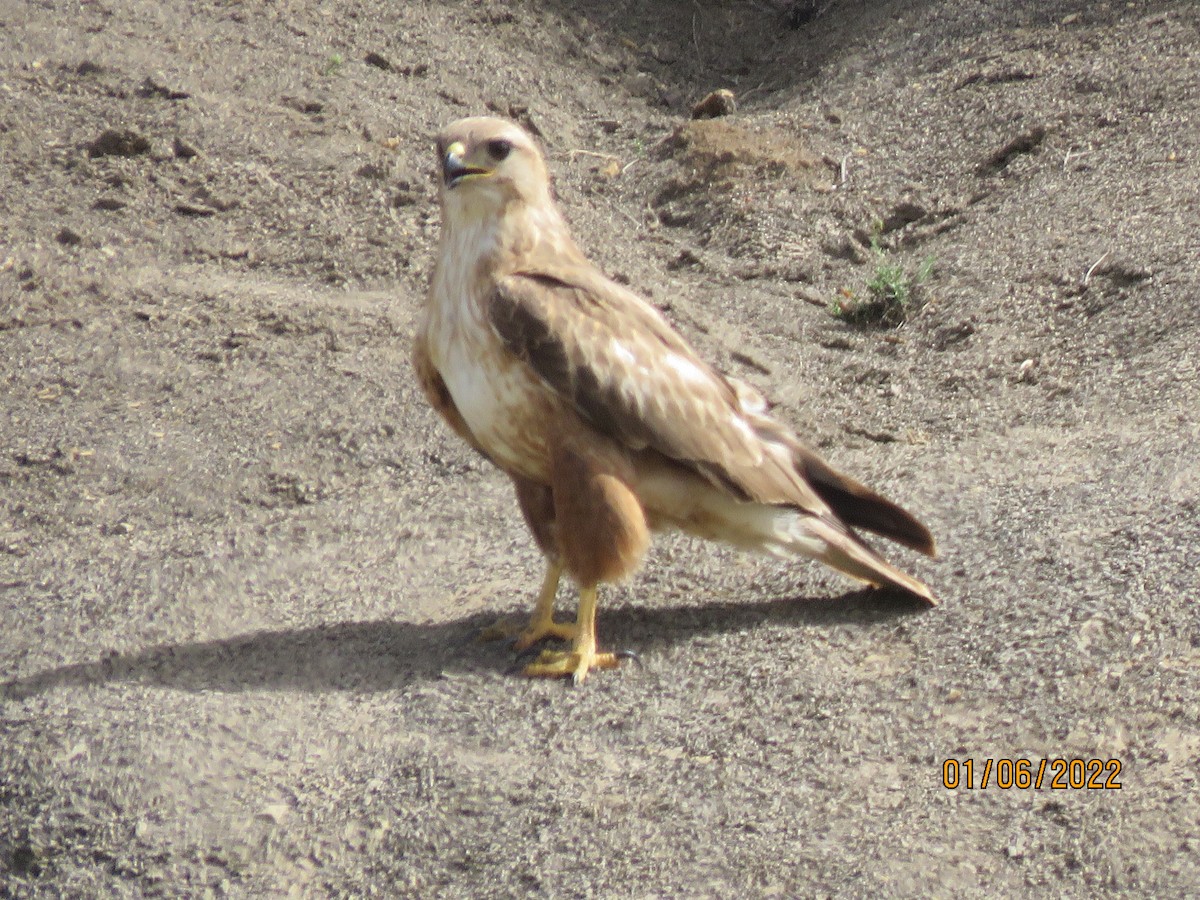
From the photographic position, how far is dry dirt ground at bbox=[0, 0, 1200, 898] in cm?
418

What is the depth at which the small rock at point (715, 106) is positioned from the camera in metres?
10.4

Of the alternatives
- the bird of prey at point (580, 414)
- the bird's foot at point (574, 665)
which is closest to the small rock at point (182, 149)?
the bird of prey at point (580, 414)

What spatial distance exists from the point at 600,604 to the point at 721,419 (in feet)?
2.94

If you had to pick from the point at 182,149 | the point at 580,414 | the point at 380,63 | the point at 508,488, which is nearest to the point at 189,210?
the point at 182,149

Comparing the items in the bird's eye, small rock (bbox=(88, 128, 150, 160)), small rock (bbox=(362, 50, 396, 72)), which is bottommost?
small rock (bbox=(88, 128, 150, 160))

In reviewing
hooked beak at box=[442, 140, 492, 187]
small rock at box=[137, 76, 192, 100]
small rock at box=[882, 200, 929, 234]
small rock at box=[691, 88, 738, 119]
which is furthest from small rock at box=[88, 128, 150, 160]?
hooked beak at box=[442, 140, 492, 187]

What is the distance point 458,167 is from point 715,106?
596 centimetres

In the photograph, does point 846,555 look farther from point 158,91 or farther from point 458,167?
point 158,91

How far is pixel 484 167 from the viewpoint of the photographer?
16.1ft

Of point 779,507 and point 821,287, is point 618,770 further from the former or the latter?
point 821,287

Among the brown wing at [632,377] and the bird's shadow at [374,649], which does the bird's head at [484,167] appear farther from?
the bird's shadow at [374,649]

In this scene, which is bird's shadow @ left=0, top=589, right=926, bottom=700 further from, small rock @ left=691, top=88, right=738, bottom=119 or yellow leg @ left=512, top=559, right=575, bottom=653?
small rock @ left=691, top=88, right=738, bottom=119

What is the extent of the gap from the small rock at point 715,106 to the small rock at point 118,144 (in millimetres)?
3841

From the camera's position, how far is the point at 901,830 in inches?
156
